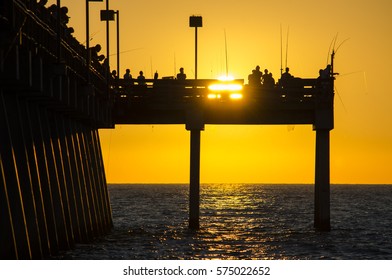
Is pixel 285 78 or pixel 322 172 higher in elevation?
pixel 285 78

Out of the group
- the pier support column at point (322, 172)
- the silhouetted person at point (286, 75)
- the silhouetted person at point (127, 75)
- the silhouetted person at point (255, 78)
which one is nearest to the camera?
the pier support column at point (322, 172)

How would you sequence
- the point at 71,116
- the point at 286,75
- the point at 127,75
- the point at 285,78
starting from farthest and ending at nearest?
the point at 127,75 < the point at 286,75 < the point at 285,78 < the point at 71,116

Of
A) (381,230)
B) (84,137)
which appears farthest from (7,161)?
(381,230)

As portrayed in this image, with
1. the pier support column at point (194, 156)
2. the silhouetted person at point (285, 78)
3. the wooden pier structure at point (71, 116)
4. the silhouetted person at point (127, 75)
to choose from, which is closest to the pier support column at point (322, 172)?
the wooden pier structure at point (71, 116)

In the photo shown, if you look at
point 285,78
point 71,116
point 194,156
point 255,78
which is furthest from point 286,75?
point 71,116

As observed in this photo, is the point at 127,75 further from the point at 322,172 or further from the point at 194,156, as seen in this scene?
the point at 322,172

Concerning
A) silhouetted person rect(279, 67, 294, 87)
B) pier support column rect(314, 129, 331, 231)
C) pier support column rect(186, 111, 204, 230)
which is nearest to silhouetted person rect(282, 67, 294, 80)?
silhouetted person rect(279, 67, 294, 87)

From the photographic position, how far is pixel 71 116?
4653 centimetres

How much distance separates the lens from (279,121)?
54594 mm

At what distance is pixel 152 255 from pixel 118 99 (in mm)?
10500

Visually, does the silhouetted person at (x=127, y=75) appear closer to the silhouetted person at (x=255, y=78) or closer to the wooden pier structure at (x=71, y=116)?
the wooden pier structure at (x=71, y=116)

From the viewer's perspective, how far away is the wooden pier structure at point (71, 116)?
3288 centimetres

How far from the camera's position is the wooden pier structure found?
108 feet

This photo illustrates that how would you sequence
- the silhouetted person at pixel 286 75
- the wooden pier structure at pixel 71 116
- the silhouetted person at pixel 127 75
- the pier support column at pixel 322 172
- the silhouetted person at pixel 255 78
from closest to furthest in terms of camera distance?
the wooden pier structure at pixel 71 116 → the pier support column at pixel 322 172 → the silhouetted person at pixel 286 75 → the silhouetted person at pixel 255 78 → the silhouetted person at pixel 127 75
